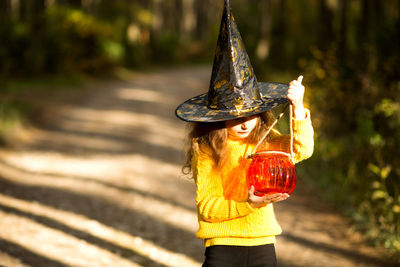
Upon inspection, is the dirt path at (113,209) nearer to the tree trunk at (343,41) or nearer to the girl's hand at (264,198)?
the girl's hand at (264,198)

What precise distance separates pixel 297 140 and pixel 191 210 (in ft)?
12.3

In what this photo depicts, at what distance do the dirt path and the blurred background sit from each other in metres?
0.46

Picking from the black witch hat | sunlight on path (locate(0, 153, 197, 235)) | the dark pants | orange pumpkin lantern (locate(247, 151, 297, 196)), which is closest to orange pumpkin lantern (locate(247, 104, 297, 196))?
orange pumpkin lantern (locate(247, 151, 297, 196))

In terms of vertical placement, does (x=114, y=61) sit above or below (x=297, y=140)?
above

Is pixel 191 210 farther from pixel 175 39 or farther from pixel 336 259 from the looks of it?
pixel 175 39

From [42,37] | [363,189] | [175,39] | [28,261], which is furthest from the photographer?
[175,39]

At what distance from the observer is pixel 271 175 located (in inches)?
76.1

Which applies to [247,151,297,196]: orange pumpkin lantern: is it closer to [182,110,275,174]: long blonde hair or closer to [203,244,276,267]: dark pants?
[182,110,275,174]: long blonde hair

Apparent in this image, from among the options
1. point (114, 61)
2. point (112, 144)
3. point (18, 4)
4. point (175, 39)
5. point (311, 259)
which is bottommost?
point (311, 259)

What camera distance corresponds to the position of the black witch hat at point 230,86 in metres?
2.15

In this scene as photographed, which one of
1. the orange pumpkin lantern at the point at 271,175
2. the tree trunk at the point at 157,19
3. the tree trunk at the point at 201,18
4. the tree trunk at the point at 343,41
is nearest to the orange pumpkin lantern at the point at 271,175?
the orange pumpkin lantern at the point at 271,175

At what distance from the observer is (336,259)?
14.7ft

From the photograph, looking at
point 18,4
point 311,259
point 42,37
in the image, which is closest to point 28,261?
point 311,259

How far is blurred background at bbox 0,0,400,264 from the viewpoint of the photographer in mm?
4949
